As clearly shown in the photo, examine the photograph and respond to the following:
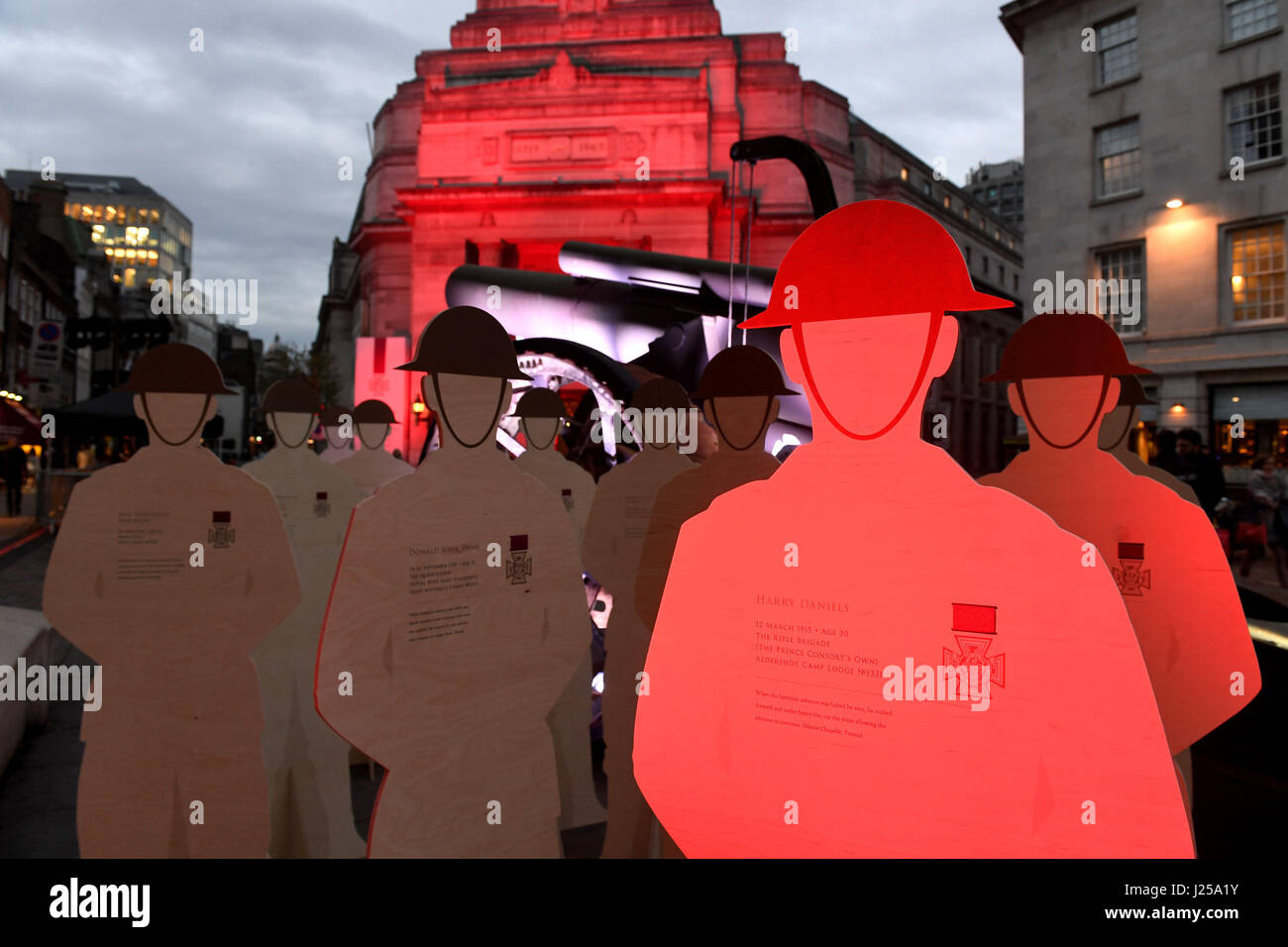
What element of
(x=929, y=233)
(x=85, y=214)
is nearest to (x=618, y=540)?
(x=929, y=233)

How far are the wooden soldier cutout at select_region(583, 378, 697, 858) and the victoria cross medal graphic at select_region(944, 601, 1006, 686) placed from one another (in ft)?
8.19

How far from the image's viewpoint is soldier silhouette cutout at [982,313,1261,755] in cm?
207

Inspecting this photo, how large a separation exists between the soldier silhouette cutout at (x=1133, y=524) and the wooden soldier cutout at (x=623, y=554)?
5.98ft

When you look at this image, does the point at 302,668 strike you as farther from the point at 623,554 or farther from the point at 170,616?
the point at 623,554

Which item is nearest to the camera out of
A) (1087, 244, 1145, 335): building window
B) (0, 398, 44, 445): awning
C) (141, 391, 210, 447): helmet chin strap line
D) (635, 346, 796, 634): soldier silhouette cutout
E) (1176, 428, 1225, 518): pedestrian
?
(635, 346, 796, 634): soldier silhouette cutout

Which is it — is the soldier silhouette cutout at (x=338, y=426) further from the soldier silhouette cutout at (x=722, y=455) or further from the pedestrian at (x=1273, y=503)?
the pedestrian at (x=1273, y=503)

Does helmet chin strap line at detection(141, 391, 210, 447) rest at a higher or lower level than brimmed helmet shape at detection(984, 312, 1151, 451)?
lower

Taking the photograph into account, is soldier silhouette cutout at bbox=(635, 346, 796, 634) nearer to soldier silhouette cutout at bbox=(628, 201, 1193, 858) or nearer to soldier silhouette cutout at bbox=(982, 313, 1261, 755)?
soldier silhouette cutout at bbox=(982, 313, 1261, 755)

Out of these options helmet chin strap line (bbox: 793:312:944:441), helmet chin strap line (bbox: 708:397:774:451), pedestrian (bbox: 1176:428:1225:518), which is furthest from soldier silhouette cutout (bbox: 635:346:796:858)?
pedestrian (bbox: 1176:428:1225:518)

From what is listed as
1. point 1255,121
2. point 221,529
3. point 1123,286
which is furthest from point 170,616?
point 1255,121

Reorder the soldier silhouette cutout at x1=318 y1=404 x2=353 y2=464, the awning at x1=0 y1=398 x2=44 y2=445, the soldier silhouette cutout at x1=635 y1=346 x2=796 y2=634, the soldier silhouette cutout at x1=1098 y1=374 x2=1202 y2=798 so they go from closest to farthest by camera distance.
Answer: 1. the soldier silhouette cutout at x1=635 y1=346 x2=796 y2=634
2. the soldier silhouette cutout at x1=1098 y1=374 x2=1202 y2=798
3. the soldier silhouette cutout at x1=318 y1=404 x2=353 y2=464
4. the awning at x1=0 y1=398 x2=44 y2=445

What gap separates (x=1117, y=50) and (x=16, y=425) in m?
30.3

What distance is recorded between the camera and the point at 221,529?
3.14 metres
